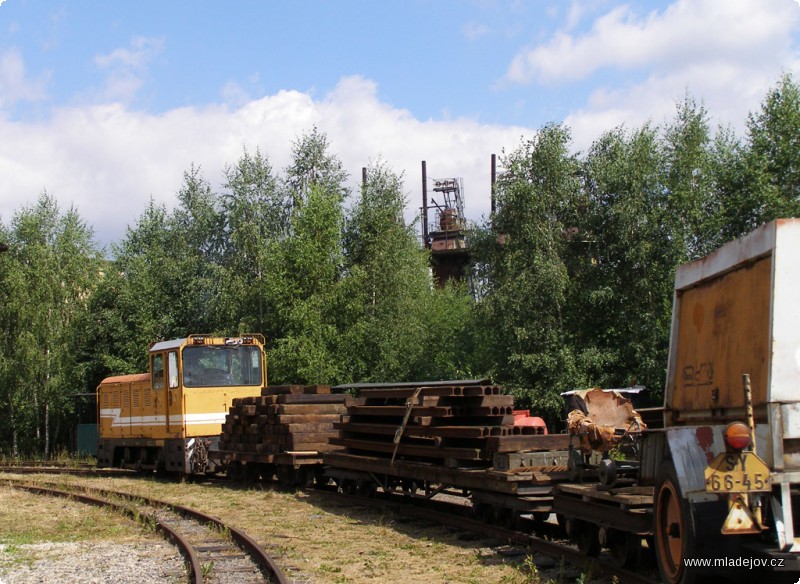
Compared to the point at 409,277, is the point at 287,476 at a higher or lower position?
lower

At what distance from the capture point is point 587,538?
9.02 meters

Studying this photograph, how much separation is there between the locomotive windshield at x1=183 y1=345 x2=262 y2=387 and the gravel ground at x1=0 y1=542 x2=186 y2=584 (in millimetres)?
8088

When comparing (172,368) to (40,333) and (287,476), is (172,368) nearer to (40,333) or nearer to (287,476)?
(287,476)

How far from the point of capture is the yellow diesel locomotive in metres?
19.9

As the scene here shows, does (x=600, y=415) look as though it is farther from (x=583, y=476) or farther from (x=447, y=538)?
(x=447, y=538)

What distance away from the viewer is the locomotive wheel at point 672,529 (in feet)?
20.9

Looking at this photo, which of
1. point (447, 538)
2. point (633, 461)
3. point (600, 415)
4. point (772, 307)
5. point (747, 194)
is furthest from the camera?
point (747, 194)

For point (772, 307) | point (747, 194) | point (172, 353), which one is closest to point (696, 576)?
point (772, 307)

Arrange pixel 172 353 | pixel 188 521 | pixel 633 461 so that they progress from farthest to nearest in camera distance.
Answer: pixel 172 353 < pixel 188 521 < pixel 633 461

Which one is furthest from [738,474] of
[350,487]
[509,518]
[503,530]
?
[350,487]

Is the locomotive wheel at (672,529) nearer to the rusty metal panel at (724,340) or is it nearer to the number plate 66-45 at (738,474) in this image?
the number plate 66-45 at (738,474)

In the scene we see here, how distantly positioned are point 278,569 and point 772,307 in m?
5.67

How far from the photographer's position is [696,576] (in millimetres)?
6387

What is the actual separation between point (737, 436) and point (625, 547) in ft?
9.03
